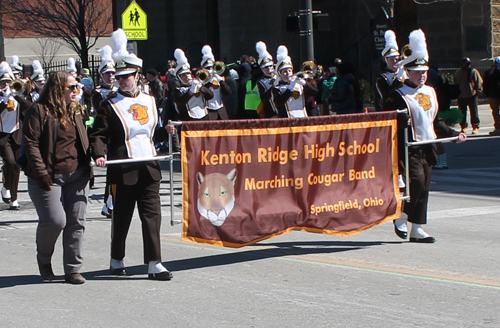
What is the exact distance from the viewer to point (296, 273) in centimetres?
763

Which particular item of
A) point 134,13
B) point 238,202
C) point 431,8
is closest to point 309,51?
point 134,13

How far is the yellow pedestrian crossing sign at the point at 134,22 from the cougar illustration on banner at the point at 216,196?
14894 millimetres

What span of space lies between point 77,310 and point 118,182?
1344mm

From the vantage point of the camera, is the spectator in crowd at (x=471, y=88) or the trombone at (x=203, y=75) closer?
the trombone at (x=203, y=75)

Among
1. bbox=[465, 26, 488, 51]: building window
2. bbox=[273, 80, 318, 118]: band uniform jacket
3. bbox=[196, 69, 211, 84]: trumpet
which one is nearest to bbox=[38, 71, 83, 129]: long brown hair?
bbox=[273, 80, 318, 118]: band uniform jacket

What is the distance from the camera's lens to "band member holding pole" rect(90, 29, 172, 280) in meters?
7.41

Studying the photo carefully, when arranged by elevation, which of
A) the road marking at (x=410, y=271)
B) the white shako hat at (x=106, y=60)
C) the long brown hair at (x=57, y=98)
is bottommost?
the road marking at (x=410, y=271)

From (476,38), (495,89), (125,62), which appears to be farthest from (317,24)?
(476,38)

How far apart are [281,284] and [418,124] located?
2.62 meters

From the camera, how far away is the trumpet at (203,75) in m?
12.8

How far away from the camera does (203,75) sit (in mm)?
12914

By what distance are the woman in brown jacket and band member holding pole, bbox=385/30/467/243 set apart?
11.1ft

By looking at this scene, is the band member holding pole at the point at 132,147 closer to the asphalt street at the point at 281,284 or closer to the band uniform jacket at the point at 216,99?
the asphalt street at the point at 281,284

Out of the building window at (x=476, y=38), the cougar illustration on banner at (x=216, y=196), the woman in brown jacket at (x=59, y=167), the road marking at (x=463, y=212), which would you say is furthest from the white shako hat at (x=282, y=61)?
the building window at (x=476, y=38)
